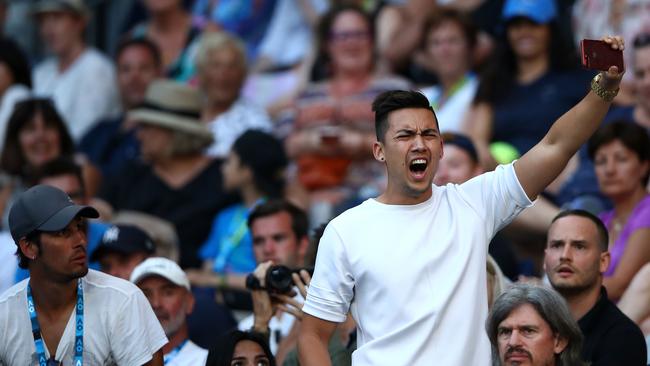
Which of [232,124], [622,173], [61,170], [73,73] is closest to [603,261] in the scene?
[622,173]

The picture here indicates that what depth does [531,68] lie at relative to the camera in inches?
382

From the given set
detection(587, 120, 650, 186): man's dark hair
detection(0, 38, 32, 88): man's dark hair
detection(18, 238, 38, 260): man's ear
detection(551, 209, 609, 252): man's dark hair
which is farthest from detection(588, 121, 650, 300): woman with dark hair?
detection(0, 38, 32, 88): man's dark hair

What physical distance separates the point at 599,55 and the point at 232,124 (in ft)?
18.3

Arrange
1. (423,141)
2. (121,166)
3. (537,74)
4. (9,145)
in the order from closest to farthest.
Result: 1. (423,141)
2. (537,74)
3. (9,145)
4. (121,166)

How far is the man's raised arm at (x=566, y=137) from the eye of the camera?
5.45 meters

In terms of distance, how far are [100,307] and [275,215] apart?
2.32 m

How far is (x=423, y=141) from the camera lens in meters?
5.59

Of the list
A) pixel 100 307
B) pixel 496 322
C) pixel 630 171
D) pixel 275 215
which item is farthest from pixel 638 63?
pixel 100 307

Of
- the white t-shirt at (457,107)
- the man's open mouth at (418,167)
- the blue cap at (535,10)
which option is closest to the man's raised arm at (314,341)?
the man's open mouth at (418,167)

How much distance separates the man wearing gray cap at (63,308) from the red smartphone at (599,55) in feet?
6.99

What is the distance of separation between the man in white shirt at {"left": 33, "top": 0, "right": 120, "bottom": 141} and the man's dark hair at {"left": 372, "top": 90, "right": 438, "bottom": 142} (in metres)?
6.67

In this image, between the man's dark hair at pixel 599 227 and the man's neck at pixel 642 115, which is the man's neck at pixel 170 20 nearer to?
the man's neck at pixel 642 115

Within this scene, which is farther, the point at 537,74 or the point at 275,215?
the point at 537,74

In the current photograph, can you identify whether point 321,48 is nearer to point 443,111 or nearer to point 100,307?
point 443,111
